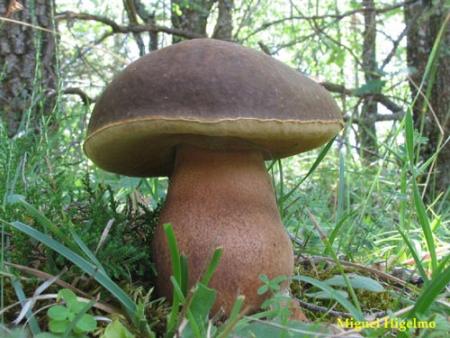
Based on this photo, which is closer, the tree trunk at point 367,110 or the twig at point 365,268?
the twig at point 365,268

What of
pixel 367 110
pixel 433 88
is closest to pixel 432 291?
pixel 433 88

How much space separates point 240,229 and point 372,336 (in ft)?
1.54

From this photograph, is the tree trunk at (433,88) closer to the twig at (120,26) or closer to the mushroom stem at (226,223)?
the twig at (120,26)

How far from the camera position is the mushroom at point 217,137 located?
1.05m

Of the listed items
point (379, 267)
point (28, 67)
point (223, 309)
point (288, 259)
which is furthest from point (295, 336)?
point (28, 67)

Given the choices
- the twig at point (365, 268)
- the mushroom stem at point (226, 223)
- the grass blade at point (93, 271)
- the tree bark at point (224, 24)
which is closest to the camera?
the grass blade at point (93, 271)

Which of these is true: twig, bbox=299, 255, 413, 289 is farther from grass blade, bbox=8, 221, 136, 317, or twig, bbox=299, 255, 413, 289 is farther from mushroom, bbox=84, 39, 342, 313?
grass blade, bbox=8, 221, 136, 317

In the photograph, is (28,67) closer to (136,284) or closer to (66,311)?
(136,284)

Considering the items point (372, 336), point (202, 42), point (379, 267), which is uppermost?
point (202, 42)

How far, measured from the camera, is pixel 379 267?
1.72 meters

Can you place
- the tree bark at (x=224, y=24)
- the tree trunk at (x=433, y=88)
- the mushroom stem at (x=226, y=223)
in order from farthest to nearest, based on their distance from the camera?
the tree bark at (x=224, y=24) < the tree trunk at (x=433, y=88) < the mushroom stem at (x=226, y=223)

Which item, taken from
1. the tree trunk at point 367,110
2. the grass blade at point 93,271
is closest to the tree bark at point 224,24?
the tree trunk at point 367,110

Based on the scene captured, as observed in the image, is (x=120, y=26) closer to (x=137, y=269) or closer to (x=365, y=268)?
(x=137, y=269)

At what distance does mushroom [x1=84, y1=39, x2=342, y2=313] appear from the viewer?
1.05m
